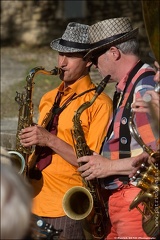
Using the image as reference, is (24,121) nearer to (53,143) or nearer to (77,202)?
(53,143)

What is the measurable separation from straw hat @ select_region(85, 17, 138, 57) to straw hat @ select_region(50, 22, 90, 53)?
29 centimetres

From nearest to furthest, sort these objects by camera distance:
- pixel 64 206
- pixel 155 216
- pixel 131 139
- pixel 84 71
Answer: pixel 155 216, pixel 131 139, pixel 64 206, pixel 84 71

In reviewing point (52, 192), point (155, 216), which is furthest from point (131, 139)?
point (52, 192)

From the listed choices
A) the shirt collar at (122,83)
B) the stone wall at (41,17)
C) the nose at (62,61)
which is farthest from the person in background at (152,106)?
the stone wall at (41,17)

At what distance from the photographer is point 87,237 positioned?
5.36m

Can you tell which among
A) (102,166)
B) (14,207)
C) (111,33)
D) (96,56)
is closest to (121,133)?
(102,166)

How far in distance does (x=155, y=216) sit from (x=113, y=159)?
1.89 ft

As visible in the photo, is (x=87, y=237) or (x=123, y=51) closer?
(x=123, y=51)

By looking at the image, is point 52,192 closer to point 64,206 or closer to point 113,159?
point 64,206

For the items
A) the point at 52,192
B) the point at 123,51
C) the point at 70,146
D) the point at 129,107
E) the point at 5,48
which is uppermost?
the point at 123,51

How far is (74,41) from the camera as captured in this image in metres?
5.48

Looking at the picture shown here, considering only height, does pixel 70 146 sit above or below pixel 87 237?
above

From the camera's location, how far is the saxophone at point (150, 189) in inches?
168

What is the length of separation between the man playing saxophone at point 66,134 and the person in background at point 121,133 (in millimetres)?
274
